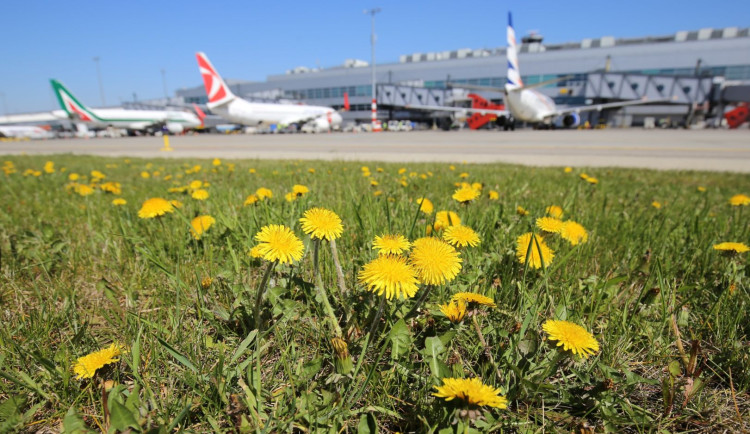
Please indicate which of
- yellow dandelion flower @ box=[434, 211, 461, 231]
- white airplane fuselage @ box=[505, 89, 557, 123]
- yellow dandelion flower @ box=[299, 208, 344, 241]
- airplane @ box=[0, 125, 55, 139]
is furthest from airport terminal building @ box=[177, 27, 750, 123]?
yellow dandelion flower @ box=[299, 208, 344, 241]

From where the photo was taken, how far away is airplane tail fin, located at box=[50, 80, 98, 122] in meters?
34.7

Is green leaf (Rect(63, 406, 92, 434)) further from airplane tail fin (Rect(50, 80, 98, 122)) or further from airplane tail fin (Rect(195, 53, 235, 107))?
airplane tail fin (Rect(50, 80, 98, 122))

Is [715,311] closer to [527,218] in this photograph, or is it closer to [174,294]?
[527,218]

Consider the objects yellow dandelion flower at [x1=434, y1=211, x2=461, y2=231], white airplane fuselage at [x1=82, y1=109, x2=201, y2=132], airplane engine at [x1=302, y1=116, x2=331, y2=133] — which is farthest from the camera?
airplane engine at [x1=302, y1=116, x2=331, y2=133]

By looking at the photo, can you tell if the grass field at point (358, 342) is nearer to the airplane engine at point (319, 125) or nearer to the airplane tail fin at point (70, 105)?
the airplane engine at point (319, 125)

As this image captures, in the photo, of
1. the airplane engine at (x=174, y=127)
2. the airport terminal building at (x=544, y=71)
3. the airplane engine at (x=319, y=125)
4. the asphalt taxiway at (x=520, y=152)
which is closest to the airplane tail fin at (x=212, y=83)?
the airplane engine at (x=319, y=125)

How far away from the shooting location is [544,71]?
2221 inches

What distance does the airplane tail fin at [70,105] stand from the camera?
34.7 m

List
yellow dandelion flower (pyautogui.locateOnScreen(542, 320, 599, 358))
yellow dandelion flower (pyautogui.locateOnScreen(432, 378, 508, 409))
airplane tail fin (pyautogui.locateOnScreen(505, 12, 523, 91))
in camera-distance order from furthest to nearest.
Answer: airplane tail fin (pyautogui.locateOnScreen(505, 12, 523, 91)) < yellow dandelion flower (pyautogui.locateOnScreen(542, 320, 599, 358)) < yellow dandelion flower (pyautogui.locateOnScreen(432, 378, 508, 409))

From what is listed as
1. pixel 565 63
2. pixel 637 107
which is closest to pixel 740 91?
pixel 637 107

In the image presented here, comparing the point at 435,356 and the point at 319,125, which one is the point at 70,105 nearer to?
the point at 319,125

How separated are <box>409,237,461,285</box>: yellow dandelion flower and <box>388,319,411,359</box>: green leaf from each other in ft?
0.56

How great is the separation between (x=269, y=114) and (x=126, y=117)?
17.1 meters

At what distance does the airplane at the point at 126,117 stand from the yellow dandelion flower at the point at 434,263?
47.3m
